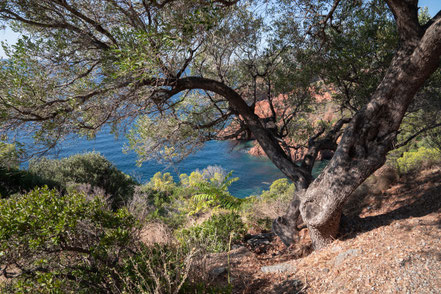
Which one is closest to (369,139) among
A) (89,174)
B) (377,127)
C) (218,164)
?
(377,127)

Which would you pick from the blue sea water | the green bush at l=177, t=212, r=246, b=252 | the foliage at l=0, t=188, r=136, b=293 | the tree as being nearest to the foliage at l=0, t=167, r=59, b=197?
the blue sea water

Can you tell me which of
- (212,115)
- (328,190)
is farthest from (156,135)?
(328,190)

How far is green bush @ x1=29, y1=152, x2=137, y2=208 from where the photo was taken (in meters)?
14.6

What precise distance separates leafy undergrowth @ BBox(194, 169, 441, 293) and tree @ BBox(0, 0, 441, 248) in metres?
0.55

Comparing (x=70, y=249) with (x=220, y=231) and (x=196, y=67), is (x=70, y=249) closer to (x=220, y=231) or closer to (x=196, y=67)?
(x=220, y=231)

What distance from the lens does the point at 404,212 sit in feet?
15.9

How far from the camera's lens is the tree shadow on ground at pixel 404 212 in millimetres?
4543

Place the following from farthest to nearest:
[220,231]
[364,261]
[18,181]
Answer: [18,181] < [220,231] < [364,261]

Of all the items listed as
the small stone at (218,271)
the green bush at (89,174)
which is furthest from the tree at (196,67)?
the green bush at (89,174)

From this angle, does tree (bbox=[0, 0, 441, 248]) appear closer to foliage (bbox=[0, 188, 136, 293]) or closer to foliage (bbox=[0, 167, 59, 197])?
foliage (bbox=[0, 188, 136, 293])

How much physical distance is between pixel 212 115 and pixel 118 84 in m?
3.64

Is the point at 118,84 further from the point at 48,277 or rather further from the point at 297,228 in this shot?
the point at 297,228

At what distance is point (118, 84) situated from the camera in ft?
14.4

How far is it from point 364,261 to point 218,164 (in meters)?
23.4
